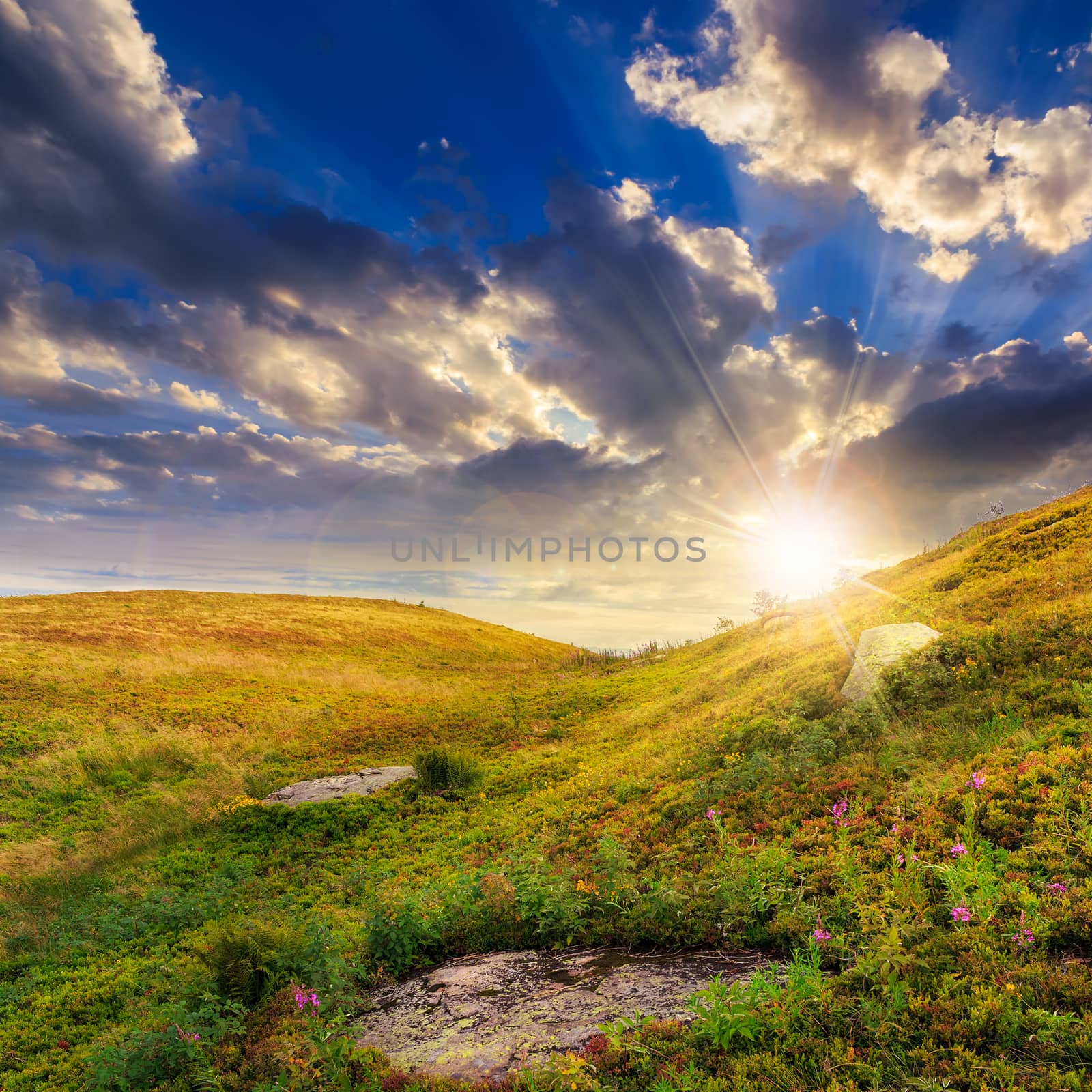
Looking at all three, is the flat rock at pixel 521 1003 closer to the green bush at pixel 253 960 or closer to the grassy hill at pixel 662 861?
the grassy hill at pixel 662 861

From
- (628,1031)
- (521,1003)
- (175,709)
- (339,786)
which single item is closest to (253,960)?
(521,1003)

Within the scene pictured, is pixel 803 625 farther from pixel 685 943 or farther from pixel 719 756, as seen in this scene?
pixel 685 943

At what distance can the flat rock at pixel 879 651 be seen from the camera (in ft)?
41.9

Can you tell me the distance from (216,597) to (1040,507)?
6334 cm

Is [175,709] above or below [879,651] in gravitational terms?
below

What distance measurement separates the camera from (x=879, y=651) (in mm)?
13578

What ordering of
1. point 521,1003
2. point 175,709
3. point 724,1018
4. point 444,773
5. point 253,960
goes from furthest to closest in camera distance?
point 175,709 < point 444,773 < point 253,960 < point 521,1003 < point 724,1018

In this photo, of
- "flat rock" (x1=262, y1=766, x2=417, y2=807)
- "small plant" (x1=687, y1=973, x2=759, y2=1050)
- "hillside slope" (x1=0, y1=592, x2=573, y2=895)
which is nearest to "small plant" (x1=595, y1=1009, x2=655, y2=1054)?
"small plant" (x1=687, y1=973, x2=759, y2=1050)

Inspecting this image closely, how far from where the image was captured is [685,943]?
23.2 feet

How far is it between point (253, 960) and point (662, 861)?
6079 millimetres

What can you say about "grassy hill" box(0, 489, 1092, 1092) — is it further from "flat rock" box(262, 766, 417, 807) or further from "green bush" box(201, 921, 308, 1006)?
"flat rock" box(262, 766, 417, 807)

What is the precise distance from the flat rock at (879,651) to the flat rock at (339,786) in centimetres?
1351

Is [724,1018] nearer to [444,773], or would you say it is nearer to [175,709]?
[444,773]

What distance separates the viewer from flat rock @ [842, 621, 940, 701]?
12.8 metres
